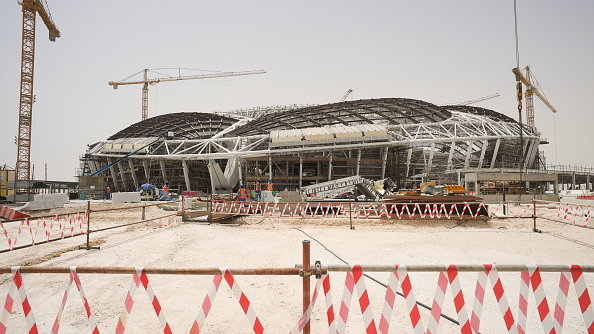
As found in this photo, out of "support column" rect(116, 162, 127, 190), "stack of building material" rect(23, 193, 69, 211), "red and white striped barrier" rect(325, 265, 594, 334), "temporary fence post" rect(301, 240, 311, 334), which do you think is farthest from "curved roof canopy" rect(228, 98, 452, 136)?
"temporary fence post" rect(301, 240, 311, 334)

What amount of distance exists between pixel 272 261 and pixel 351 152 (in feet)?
107

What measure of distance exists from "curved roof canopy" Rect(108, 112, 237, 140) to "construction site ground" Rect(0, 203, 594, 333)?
40502 millimetres

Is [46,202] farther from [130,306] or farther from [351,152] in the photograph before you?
[130,306]

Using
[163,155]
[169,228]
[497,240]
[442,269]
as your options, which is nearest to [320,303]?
[442,269]

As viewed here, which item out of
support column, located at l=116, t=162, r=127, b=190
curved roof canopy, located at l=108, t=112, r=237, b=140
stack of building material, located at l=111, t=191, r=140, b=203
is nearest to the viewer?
stack of building material, located at l=111, t=191, r=140, b=203

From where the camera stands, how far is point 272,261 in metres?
8.66

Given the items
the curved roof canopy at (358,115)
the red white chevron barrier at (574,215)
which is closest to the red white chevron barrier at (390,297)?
the red white chevron barrier at (574,215)

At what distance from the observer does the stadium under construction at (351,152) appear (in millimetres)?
36688

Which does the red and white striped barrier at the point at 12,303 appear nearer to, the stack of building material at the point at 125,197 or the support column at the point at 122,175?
the stack of building material at the point at 125,197

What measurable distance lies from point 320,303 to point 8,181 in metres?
49.7

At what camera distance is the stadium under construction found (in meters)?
36.7

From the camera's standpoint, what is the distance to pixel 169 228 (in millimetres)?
15156

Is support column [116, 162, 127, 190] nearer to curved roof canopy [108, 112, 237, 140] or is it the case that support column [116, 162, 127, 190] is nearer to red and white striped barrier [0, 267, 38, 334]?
curved roof canopy [108, 112, 237, 140]

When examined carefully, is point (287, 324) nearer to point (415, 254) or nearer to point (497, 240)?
point (415, 254)
